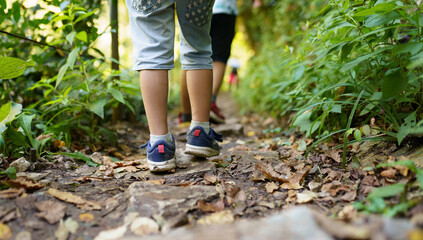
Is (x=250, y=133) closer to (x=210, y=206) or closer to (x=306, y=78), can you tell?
(x=306, y=78)

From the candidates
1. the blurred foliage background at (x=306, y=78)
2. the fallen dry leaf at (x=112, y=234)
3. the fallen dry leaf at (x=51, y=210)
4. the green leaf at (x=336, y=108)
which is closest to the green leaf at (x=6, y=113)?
the blurred foliage background at (x=306, y=78)

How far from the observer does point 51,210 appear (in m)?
1.24

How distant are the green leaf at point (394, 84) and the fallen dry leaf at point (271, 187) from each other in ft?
2.19

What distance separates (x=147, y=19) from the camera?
1.66 meters

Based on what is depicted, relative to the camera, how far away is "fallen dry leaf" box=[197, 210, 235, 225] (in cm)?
122

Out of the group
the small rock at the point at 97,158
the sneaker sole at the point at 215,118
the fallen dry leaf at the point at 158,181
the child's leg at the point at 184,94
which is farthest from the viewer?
the sneaker sole at the point at 215,118

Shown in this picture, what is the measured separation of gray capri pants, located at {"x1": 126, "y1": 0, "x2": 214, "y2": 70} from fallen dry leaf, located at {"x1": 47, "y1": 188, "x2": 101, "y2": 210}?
28.7 inches

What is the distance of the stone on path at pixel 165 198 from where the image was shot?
4.16 ft

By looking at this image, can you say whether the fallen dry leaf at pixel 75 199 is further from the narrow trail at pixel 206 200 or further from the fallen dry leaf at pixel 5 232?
the fallen dry leaf at pixel 5 232

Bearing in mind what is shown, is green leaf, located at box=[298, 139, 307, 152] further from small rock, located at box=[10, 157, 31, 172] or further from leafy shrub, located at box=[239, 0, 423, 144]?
small rock, located at box=[10, 157, 31, 172]

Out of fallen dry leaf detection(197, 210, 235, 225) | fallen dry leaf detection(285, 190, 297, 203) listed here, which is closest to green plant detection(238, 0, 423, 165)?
fallen dry leaf detection(285, 190, 297, 203)

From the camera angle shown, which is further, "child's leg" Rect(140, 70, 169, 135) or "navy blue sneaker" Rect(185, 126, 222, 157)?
"navy blue sneaker" Rect(185, 126, 222, 157)

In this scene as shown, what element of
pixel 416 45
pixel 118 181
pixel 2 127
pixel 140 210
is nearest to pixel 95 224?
pixel 140 210

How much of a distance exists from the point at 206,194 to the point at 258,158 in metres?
0.65
